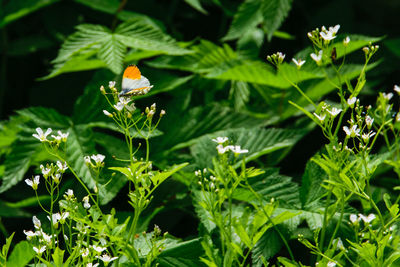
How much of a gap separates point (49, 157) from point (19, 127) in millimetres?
128

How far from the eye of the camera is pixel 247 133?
154cm

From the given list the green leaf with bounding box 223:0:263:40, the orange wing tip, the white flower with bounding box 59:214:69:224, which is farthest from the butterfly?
the green leaf with bounding box 223:0:263:40

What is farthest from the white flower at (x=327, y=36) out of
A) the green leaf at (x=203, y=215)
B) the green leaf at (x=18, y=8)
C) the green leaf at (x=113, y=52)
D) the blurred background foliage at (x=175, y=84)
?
the green leaf at (x=18, y=8)

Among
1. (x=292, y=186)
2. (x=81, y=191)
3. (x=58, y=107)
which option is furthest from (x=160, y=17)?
(x=292, y=186)

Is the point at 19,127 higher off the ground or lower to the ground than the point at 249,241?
lower

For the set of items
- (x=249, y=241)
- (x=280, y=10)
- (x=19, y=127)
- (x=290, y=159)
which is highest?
(x=280, y=10)

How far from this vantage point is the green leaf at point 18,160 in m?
1.42

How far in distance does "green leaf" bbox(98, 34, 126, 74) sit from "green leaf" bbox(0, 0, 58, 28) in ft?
1.28

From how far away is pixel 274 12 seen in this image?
5.97 feet

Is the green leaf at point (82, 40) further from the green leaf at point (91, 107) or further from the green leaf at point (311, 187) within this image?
the green leaf at point (311, 187)

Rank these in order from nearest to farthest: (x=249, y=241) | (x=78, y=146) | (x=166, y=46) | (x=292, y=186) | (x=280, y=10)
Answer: (x=249, y=241) < (x=292, y=186) < (x=78, y=146) < (x=166, y=46) < (x=280, y=10)

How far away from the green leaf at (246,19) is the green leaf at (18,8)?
2.26ft

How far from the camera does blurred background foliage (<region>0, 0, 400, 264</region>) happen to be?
4.98ft

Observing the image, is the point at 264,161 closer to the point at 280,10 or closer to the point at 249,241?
the point at 280,10
